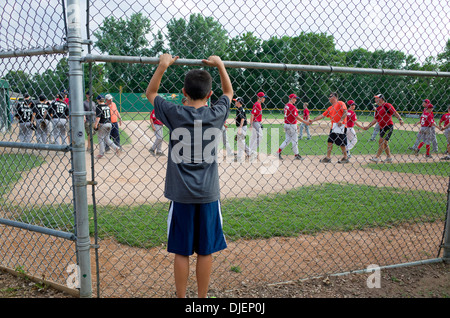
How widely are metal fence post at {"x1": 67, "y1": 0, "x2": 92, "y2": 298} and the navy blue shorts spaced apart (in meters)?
0.65

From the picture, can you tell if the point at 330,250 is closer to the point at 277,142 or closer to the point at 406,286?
the point at 406,286

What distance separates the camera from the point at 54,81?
9.41 ft

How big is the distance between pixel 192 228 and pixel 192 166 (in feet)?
1.53

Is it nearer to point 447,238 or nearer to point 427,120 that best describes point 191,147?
point 447,238

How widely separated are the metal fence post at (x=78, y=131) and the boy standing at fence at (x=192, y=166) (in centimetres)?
50

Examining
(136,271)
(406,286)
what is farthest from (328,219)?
(136,271)

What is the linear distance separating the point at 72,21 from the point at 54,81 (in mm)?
741

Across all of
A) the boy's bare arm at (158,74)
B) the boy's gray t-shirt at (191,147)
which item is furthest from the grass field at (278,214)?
the boy's bare arm at (158,74)

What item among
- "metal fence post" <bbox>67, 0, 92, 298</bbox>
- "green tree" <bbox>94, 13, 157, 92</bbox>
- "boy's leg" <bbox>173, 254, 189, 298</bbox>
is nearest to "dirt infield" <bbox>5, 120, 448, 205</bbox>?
"green tree" <bbox>94, 13, 157, 92</bbox>

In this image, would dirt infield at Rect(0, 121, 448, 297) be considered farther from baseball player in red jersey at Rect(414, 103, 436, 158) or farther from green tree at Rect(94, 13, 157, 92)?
baseball player in red jersey at Rect(414, 103, 436, 158)

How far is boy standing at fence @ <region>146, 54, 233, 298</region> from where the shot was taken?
2.42 meters

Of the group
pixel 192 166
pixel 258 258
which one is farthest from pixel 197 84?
pixel 258 258
